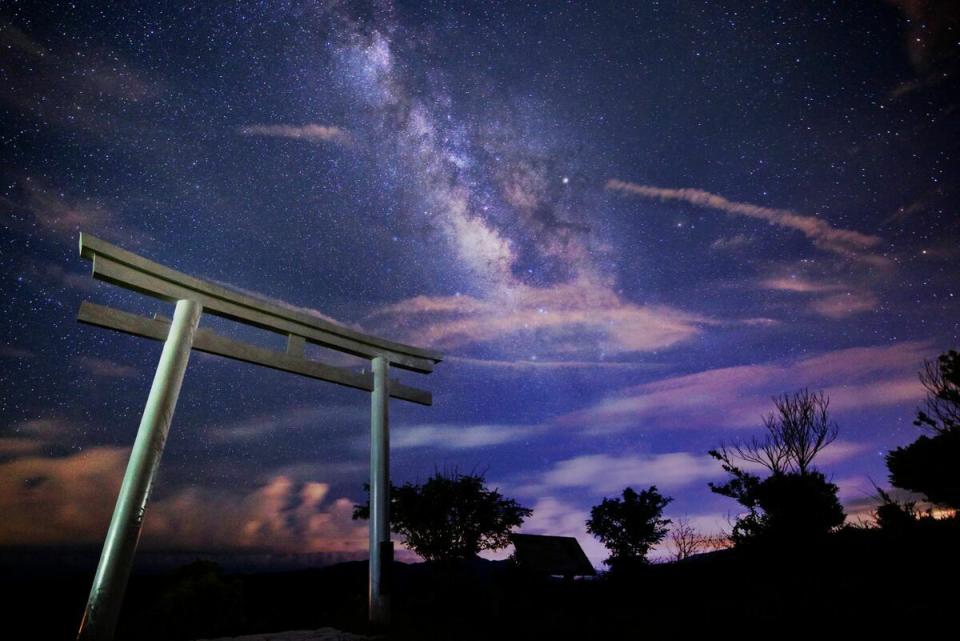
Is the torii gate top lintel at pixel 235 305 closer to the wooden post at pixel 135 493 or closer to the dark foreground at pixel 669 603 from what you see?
the wooden post at pixel 135 493

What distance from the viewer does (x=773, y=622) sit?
5102 mm

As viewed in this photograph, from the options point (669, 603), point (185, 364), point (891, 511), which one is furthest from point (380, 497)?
point (891, 511)

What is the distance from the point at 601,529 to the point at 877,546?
2479 cm

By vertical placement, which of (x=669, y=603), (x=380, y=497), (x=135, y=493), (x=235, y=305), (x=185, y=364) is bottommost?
(x=669, y=603)

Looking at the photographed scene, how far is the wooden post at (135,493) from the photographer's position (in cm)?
461

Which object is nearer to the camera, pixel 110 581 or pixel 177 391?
pixel 110 581

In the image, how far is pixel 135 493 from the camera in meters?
5.04

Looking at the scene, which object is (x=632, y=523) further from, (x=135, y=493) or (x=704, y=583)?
(x=135, y=493)

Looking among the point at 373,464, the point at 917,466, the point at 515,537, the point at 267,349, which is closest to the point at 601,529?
the point at 515,537

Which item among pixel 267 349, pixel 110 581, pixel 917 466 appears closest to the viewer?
pixel 110 581

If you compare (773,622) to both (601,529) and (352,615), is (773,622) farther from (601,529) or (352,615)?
(601,529)

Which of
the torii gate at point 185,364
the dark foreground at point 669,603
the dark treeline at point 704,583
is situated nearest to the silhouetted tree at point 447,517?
the dark treeline at point 704,583

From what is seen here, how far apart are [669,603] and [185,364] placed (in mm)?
9277

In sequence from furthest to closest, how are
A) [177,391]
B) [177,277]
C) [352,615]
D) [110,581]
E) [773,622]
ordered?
[352,615], [177,277], [177,391], [773,622], [110,581]
